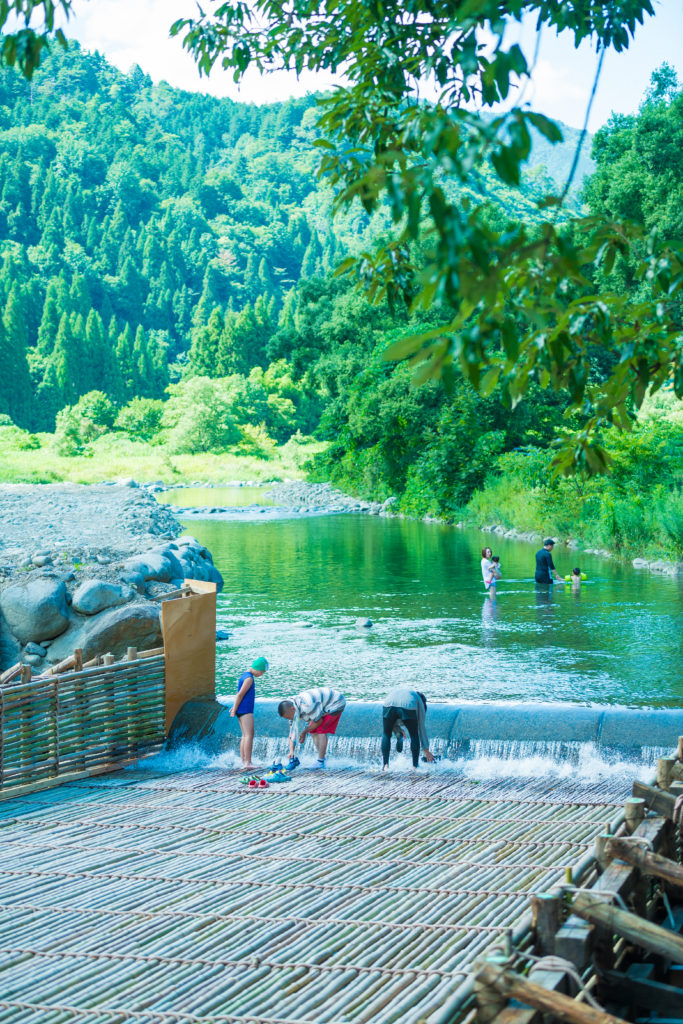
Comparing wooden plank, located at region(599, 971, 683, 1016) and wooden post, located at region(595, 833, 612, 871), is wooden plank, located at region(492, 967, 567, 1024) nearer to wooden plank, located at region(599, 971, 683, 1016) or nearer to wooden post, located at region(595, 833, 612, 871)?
wooden plank, located at region(599, 971, 683, 1016)

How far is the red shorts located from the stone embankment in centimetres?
440

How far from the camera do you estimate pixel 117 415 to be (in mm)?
69188

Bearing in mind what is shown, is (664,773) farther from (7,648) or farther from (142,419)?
(142,419)

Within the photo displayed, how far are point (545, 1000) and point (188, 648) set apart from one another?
7.53m

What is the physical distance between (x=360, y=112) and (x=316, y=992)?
4106 millimetres

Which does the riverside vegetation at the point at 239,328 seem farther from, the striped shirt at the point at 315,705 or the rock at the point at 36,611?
the rock at the point at 36,611

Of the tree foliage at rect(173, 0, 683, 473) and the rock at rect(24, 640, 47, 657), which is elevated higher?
the tree foliage at rect(173, 0, 683, 473)

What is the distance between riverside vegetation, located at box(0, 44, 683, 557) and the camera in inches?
1155

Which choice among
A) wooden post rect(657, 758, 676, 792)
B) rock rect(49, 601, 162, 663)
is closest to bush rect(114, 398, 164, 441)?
rock rect(49, 601, 162, 663)

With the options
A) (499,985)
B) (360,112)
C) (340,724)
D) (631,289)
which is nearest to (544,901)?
(499,985)

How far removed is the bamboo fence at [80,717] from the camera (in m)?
8.79

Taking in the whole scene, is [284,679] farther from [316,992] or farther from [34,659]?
[316,992]

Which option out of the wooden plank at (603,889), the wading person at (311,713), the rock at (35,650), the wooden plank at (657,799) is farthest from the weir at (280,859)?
the rock at (35,650)

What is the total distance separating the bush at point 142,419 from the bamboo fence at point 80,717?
188 feet
